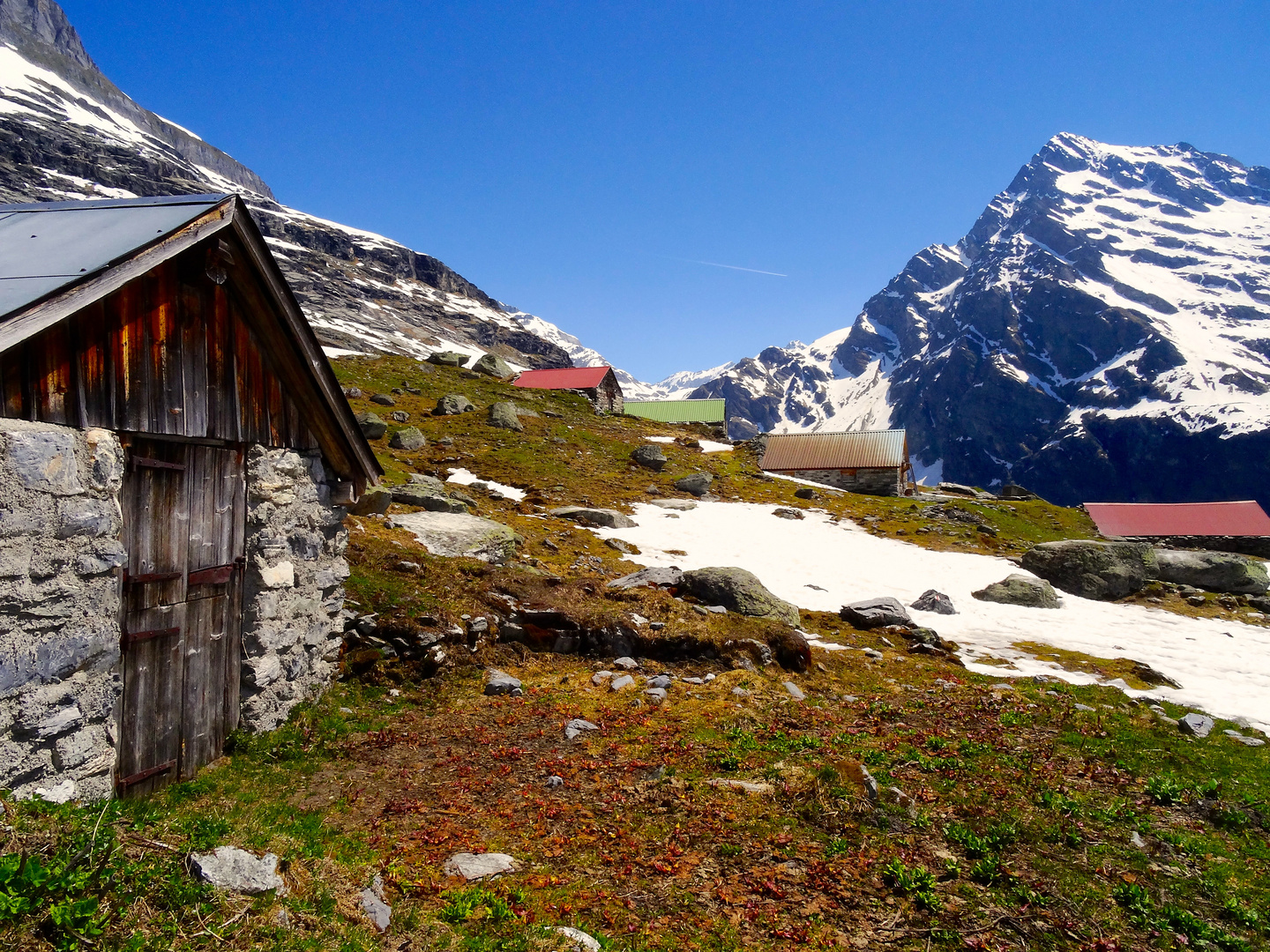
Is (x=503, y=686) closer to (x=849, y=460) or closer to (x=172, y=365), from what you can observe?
(x=172, y=365)

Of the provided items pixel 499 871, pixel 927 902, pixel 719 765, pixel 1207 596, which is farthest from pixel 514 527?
pixel 1207 596

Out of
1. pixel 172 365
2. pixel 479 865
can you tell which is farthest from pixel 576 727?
pixel 172 365

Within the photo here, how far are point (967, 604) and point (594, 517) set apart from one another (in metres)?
15.9

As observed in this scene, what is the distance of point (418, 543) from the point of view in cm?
1752

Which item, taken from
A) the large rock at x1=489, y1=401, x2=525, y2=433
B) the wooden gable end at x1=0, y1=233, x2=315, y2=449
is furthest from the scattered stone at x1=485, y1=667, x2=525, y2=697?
the large rock at x1=489, y1=401, x2=525, y2=433

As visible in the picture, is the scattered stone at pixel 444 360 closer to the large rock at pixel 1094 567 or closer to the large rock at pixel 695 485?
the large rock at pixel 695 485

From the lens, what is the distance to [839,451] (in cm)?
5812

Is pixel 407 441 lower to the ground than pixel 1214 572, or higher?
higher

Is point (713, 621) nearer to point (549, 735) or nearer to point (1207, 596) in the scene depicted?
point (549, 735)

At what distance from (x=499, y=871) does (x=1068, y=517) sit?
60039 mm

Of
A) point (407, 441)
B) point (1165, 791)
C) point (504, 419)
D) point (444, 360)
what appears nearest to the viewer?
point (1165, 791)

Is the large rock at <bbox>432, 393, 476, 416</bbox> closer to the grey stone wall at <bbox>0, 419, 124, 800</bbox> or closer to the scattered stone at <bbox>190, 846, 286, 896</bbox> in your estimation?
the grey stone wall at <bbox>0, 419, 124, 800</bbox>

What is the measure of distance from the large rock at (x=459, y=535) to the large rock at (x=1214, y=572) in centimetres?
3383

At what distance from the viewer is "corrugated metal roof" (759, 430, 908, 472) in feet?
183
